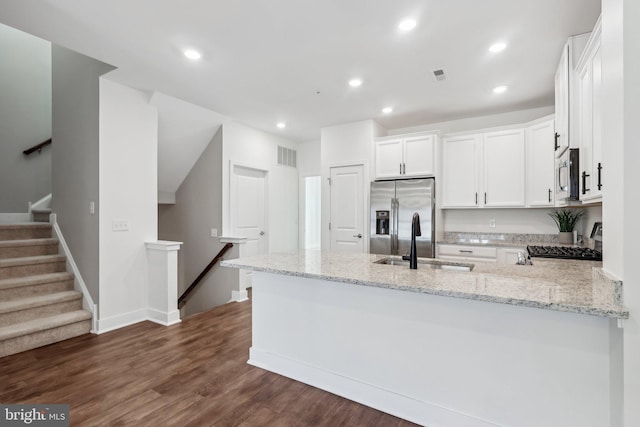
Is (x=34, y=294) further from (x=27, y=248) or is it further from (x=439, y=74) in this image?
(x=439, y=74)

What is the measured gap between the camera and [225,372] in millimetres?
2396

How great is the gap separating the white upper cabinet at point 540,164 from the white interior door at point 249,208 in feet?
13.2

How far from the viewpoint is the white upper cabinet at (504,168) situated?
12.9 ft

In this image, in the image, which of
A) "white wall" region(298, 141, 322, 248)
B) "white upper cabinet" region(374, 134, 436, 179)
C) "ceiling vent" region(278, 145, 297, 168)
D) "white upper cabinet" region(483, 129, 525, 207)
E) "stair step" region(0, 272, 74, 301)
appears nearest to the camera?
"stair step" region(0, 272, 74, 301)

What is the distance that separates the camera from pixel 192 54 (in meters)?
2.75

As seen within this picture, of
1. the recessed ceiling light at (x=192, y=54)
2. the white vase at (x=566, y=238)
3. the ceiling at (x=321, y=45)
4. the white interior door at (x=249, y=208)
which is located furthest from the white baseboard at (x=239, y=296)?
the white vase at (x=566, y=238)

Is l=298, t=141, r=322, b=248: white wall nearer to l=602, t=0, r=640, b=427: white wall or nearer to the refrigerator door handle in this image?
the refrigerator door handle

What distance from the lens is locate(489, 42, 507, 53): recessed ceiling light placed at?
2590 millimetres

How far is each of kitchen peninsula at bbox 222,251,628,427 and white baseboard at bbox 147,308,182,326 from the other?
159 cm

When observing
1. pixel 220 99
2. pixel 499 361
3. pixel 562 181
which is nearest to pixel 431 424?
pixel 499 361

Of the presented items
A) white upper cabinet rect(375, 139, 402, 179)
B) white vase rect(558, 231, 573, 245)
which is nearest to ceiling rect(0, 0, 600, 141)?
white upper cabinet rect(375, 139, 402, 179)

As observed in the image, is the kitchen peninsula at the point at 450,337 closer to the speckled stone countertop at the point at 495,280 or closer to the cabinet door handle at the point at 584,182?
the speckled stone countertop at the point at 495,280

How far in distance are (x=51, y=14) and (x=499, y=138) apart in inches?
189

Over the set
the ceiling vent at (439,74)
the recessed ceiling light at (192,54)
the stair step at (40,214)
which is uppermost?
the ceiling vent at (439,74)
